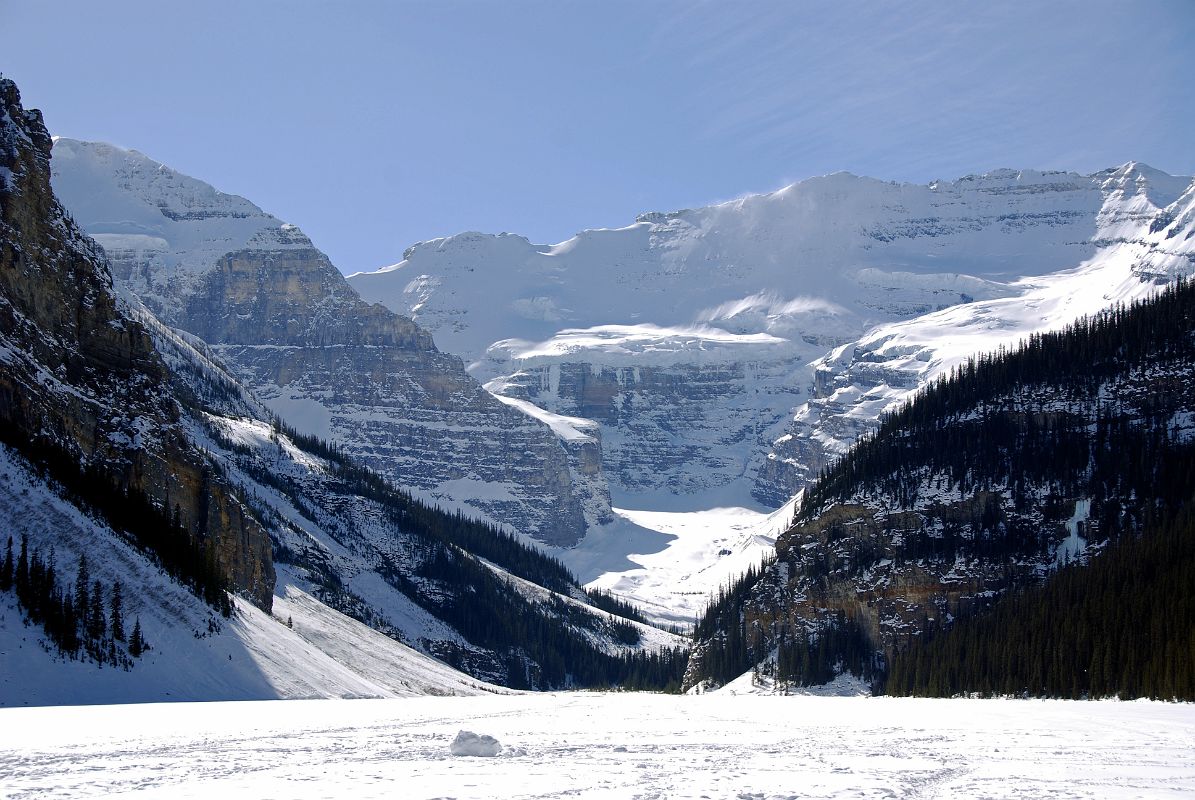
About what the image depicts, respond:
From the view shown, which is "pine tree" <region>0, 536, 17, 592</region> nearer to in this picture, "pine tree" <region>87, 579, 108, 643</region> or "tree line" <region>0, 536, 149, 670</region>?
"tree line" <region>0, 536, 149, 670</region>

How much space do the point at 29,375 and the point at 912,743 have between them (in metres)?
77.5

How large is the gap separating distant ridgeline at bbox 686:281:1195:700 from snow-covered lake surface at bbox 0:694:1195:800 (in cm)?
4609

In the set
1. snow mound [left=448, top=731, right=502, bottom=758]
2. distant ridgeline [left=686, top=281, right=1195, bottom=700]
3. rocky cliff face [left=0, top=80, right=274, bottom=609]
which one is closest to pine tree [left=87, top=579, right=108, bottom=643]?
rocky cliff face [left=0, top=80, right=274, bottom=609]

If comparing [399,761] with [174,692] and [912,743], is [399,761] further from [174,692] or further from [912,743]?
[174,692]

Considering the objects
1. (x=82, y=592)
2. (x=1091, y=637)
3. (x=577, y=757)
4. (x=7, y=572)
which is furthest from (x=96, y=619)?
(x=1091, y=637)

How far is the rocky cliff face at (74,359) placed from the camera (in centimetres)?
10788

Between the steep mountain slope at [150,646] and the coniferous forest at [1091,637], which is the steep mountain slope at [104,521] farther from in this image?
the coniferous forest at [1091,637]

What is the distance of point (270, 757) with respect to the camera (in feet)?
156

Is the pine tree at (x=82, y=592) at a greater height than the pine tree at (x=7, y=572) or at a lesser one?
lesser

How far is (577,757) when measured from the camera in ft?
167

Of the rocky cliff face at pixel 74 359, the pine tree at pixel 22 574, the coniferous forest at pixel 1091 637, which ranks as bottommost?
the coniferous forest at pixel 1091 637

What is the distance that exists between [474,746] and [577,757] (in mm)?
3952

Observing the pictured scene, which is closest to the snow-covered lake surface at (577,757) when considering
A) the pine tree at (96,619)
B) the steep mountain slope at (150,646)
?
the steep mountain slope at (150,646)

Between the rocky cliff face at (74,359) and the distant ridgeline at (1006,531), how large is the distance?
67.5 metres
